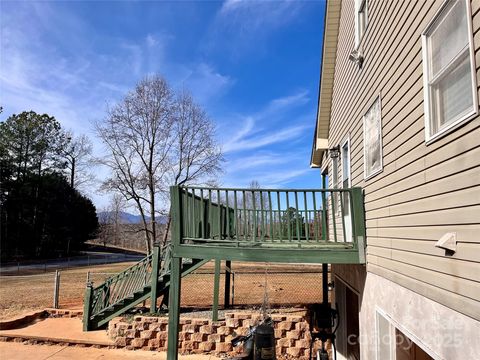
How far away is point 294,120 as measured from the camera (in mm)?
22281

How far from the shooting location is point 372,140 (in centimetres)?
455

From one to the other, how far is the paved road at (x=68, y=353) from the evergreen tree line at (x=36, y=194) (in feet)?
71.9

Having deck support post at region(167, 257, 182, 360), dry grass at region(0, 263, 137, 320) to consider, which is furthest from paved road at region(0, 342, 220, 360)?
deck support post at region(167, 257, 182, 360)

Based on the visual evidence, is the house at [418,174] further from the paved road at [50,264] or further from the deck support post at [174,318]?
the paved road at [50,264]

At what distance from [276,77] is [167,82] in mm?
6639

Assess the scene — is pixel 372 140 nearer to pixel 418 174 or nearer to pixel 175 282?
pixel 418 174

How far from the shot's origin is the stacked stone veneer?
7.63m

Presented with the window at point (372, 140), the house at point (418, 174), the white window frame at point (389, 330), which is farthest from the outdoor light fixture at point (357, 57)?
the white window frame at point (389, 330)

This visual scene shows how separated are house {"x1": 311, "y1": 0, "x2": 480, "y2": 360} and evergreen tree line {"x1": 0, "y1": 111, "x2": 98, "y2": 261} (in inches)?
1131

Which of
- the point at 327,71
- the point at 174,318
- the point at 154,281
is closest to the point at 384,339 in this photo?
the point at 174,318

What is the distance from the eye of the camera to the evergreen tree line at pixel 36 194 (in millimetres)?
27047

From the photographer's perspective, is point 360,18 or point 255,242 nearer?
point 255,242

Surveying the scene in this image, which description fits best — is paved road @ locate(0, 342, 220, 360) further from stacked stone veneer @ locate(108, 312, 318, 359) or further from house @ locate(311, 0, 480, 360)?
house @ locate(311, 0, 480, 360)

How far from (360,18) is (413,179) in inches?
140
